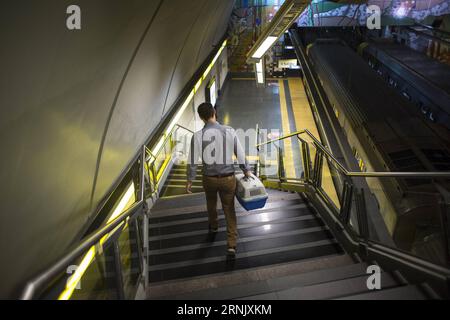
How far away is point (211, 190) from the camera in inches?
127

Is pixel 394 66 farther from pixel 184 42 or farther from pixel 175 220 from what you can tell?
pixel 175 220

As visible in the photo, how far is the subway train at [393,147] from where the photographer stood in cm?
377

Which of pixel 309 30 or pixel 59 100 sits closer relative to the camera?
pixel 59 100

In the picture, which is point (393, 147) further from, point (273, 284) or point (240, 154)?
point (273, 284)

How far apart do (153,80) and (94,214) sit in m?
2.63

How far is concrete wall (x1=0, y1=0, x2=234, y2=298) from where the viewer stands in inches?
Answer: 77.2

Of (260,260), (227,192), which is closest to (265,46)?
(227,192)

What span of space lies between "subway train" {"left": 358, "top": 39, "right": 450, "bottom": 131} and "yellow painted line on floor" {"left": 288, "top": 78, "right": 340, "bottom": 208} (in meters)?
2.95

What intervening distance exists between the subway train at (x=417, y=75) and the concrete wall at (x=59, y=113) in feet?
18.7

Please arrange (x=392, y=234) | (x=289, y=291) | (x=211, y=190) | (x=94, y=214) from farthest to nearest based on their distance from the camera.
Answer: (x=392, y=234), (x=94, y=214), (x=211, y=190), (x=289, y=291)

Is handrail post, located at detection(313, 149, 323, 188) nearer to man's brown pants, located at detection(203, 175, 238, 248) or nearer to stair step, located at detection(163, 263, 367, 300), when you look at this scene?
man's brown pants, located at detection(203, 175, 238, 248)

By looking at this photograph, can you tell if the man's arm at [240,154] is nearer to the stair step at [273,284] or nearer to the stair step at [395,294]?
the stair step at [273,284]

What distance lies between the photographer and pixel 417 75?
30.0ft
